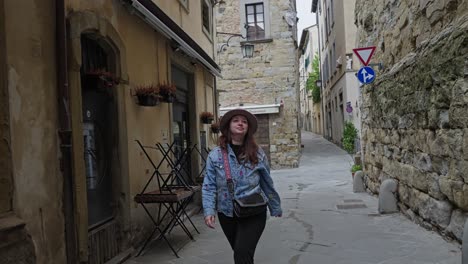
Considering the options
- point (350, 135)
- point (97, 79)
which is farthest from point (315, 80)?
point (97, 79)

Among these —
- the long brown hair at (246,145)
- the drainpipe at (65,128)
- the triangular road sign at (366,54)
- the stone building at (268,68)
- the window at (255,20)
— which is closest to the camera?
the long brown hair at (246,145)

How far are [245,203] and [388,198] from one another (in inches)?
195

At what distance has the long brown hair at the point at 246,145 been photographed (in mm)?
3535

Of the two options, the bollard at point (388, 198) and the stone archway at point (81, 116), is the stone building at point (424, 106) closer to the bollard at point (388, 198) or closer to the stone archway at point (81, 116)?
the bollard at point (388, 198)

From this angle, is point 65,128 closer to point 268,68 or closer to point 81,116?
point 81,116

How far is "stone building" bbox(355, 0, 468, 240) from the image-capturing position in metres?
4.88

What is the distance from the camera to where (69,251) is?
13.4 ft

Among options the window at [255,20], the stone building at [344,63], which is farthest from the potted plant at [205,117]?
the window at [255,20]

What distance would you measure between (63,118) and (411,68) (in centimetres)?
470

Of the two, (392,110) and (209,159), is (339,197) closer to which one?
(392,110)

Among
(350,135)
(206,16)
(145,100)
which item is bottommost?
(350,135)

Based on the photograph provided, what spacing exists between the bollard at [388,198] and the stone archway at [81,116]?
4.30m

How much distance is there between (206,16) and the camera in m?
12.4

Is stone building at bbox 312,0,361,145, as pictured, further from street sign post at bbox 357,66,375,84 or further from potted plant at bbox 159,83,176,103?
potted plant at bbox 159,83,176,103
